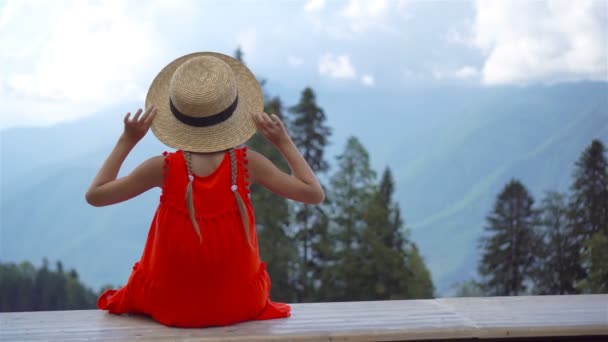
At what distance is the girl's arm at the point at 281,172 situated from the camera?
230cm

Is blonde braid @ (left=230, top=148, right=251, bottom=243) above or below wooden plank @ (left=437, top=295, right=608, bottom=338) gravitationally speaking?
above

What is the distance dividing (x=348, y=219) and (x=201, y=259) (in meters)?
6.92

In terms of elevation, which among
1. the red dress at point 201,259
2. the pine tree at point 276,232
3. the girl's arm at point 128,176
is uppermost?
the pine tree at point 276,232

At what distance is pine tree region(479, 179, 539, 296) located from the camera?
854 cm

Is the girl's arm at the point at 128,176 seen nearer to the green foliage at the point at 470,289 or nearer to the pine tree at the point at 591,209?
the pine tree at the point at 591,209

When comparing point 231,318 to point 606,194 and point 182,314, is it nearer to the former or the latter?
point 182,314

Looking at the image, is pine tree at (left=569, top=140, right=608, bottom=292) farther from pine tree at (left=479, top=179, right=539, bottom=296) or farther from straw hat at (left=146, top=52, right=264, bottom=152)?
straw hat at (left=146, top=52, right=264, bottom=152)

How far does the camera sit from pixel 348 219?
29.9 feet

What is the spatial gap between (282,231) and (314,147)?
1.16 metres

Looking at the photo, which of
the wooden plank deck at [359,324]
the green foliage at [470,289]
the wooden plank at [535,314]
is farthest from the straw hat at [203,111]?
the green foliage at [470,289]

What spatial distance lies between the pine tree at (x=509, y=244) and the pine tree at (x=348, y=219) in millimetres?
1581

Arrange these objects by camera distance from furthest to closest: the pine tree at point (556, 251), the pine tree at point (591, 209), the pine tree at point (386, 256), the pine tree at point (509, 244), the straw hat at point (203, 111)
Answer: the pine tree at point (386, 256)
the pine tree at point (509, 244)
the pine tree at point (556, 251)
the pine tree at point (591, 209)
the straw hat at point (203, 111)

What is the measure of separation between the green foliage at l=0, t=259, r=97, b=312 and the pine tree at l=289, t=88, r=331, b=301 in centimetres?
295

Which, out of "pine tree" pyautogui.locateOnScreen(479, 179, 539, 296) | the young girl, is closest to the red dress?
the young girl
